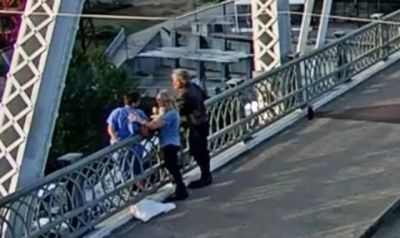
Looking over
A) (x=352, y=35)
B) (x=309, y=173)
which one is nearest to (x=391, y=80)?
(x=352, y=35)

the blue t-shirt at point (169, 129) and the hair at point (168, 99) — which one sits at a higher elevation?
the hair at point (168, 99)

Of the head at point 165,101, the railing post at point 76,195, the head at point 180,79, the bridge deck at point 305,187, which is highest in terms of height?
the head at point 180,79

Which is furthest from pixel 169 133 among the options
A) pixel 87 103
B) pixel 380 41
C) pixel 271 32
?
pixel 87 103

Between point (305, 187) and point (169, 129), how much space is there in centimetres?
183

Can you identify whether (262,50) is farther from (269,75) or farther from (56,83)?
(56,83)

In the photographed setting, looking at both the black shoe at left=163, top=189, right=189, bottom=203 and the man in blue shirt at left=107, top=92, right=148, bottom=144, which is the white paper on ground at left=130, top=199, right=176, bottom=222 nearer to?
the black shoe at left=163, top=189, right=189, bottom=203

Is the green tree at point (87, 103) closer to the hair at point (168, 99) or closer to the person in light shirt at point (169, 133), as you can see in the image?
the person in light shirt at point (169, 133)

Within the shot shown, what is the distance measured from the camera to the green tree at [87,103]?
93.5ft

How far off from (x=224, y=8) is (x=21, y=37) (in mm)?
37984

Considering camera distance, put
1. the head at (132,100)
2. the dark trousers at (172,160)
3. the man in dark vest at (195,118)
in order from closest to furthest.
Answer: the dark trousers at (172,160) → the man in dark vest at (195,118) → the head at (132,100)

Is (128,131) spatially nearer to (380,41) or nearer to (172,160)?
(172,160)

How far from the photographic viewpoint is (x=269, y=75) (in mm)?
14344

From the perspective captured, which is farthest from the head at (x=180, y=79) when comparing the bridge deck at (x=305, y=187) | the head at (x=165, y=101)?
the bridge deck at (x=305, y=187)

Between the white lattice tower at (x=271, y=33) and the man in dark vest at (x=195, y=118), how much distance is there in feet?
12.2
